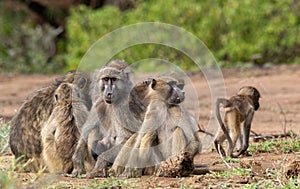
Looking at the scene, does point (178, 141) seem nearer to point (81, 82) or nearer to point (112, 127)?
point (112, 127)

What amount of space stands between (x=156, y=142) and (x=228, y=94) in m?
6.53

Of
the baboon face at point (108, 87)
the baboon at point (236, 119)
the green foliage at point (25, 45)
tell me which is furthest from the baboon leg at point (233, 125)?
the green foliage at point (25, 45)

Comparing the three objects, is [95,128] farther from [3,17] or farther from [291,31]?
[3,17]

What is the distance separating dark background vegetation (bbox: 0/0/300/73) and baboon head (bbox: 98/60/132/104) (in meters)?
8.58

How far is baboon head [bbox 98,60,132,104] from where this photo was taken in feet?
22.8

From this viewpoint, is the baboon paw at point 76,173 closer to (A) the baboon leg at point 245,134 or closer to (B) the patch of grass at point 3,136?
(B) the patch of grass at point 3,136

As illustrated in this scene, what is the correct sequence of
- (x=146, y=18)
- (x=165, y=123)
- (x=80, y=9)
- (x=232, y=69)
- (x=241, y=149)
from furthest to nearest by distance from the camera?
(x=80, y=9) < (x=146, y=18) < (x=232, y=69) < (x=241, y=149) < (x=165, y=123)

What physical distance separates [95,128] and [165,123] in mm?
669

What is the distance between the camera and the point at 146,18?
708 inches

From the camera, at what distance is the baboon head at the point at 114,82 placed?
695 cm

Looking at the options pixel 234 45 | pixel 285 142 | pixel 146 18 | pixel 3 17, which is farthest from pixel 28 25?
pixel 285 142

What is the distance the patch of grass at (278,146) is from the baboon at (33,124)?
1808mm

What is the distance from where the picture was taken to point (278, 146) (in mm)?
7867

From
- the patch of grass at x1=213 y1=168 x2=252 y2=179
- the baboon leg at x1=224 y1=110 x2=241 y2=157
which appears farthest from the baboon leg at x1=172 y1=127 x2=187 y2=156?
the baboon leg at x1=224 y1=110 x2=241 y2=157
